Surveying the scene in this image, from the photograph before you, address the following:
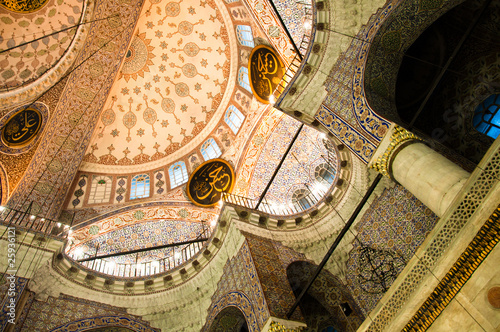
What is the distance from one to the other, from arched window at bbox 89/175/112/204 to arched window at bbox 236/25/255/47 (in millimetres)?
6511

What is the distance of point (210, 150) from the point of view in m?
11.1

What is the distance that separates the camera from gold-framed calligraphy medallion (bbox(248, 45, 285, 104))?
8.68 metres

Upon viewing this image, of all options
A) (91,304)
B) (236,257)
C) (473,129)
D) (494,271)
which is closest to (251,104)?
(236,257)

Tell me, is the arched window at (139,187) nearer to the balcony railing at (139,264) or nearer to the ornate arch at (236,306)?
the balcony railing at (139,264)

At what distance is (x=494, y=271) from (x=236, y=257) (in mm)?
4356

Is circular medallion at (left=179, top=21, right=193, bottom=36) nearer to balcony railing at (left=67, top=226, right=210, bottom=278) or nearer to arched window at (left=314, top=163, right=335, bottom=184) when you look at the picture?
arched window at (left=314, top=163, right=335, bottom=184)

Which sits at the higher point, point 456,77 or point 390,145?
point 456,77

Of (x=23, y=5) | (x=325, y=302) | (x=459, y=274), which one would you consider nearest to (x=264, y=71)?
(x=325, y=302)

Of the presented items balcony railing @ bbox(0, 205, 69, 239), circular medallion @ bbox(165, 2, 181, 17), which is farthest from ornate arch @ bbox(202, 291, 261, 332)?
circular medallion @ bbox(165, 2, 181, 17)

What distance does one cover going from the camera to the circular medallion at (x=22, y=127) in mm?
8500

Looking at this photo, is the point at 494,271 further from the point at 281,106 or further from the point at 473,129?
the point at 281,106

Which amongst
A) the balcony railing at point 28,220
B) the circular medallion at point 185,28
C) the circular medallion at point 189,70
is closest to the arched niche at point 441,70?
the balcony railing at point 28,220

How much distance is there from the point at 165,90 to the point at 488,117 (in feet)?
33.9

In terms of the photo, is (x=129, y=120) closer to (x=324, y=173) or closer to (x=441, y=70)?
(x=324, y=173)
